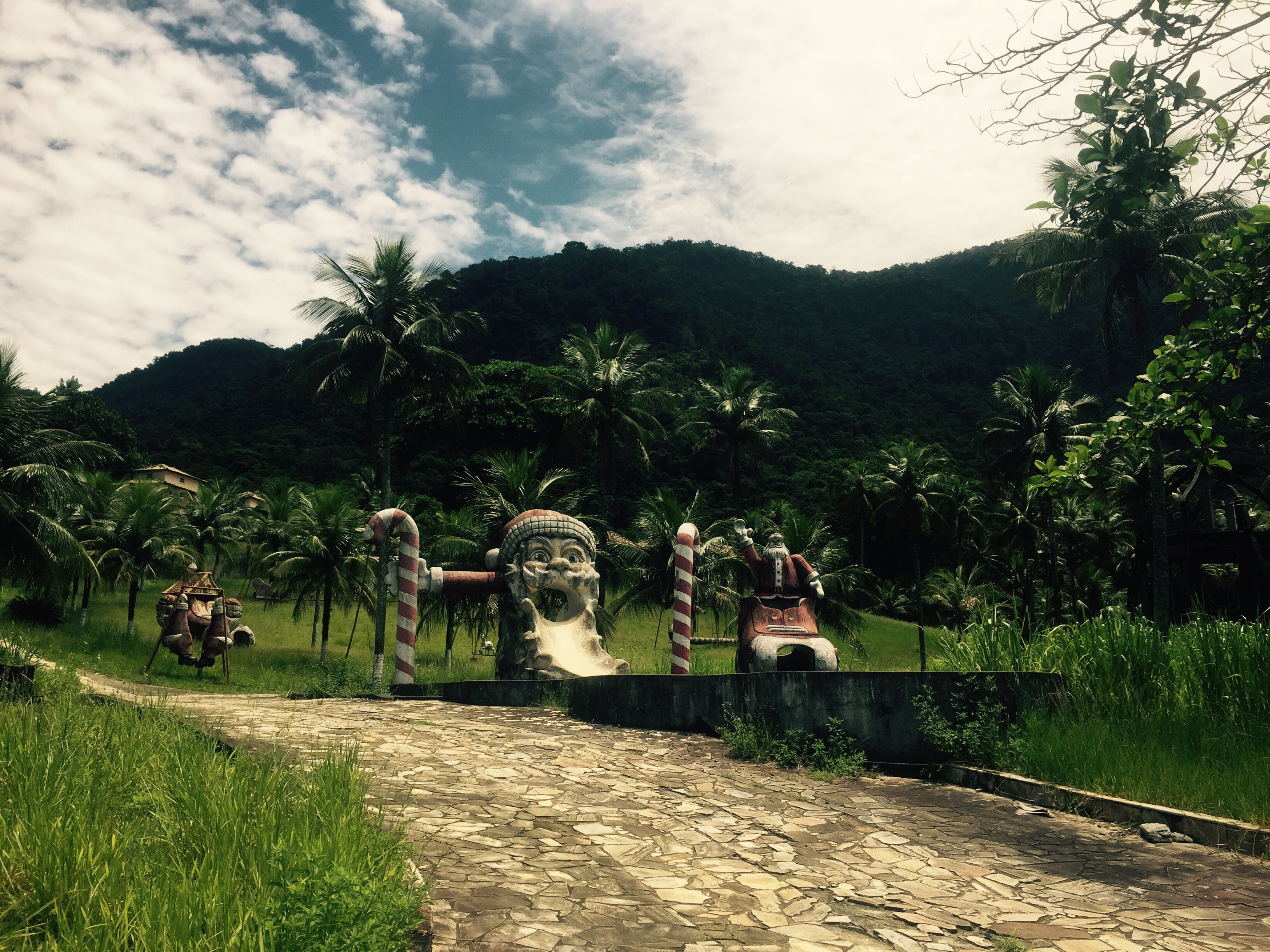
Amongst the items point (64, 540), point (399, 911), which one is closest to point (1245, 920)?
point (399, 911)

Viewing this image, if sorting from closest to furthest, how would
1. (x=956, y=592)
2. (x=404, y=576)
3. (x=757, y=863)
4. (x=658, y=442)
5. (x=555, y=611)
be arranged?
(x=757, y=863), (x=404, y=576), (x=555, y=611), (x=956, y=592), (x=658, y=442)

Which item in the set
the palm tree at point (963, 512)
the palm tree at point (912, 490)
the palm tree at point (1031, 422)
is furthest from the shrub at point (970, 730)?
the palm tree at point (963, 512)

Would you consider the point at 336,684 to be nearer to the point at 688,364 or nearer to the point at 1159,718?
the point at 1159,718

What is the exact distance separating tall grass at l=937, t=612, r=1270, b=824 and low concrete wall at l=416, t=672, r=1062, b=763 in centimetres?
44

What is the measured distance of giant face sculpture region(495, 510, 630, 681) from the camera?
48.7 feet

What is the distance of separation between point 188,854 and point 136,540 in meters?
35.5

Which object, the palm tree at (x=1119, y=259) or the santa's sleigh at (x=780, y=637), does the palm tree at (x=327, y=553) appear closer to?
the santa's sleigh at (x=780, y=637)

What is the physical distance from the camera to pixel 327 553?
34.4m

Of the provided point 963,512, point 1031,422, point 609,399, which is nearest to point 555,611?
point 609,399

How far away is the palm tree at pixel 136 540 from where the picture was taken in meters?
34.4

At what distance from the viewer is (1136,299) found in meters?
30.9

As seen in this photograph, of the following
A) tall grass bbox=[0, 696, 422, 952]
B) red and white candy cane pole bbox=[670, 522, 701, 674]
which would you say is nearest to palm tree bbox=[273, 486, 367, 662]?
red and white candy cane pole bbox=[670, 522, 701, 674]

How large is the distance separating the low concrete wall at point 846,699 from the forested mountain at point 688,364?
40890 mm

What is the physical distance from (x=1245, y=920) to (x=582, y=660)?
11.4 meters
